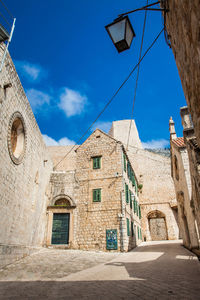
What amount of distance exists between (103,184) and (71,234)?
4216mm

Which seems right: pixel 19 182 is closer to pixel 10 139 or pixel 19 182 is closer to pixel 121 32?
pixel 10 139

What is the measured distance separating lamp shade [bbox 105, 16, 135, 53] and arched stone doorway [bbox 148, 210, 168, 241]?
890 inches

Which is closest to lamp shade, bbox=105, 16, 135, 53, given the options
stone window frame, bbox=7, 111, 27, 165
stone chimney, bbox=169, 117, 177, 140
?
stone window frame, bbox=7, 111, 27, 165

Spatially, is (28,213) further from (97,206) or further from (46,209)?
(97,206)

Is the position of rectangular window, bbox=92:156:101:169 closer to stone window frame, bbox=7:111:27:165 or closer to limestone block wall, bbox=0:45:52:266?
limestone block wall, bbox=0:45:52:266

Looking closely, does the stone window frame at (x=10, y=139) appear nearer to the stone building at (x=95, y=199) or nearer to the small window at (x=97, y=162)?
the stone building at (x=95, y=199)

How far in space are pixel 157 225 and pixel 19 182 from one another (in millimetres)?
19459

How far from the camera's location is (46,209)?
15.1 m

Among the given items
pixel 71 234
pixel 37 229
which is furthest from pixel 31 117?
pixel 71 234

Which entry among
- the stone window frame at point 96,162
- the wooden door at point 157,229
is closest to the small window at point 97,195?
the stone window frame at point 96,162

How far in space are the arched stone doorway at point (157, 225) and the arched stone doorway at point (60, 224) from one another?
12.3m

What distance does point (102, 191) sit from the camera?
49.1 feet

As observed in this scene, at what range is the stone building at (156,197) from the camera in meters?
22.9

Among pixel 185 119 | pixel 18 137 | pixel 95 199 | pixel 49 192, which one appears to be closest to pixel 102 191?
pixel 95 199
